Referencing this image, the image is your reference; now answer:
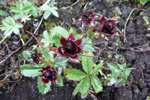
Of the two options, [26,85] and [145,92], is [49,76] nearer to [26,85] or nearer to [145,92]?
[26,85]

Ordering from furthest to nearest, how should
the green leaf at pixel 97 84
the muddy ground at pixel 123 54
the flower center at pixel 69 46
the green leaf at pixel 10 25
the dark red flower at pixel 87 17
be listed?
the muddy ground at pixel 123 54, the green leaf at pixel 10 25, the dark red flower at pixel 87 17, the green leaf at pixel 97 84, the flower center at pixel 69 46

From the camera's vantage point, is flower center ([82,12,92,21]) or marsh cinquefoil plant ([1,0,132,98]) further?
flower center ([82,12,92,21])

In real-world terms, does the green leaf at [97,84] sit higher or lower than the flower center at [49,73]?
lower

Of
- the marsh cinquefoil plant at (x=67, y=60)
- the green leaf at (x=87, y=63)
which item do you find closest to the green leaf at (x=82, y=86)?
the marsh cinquefoil plant at (x=67, y=60)

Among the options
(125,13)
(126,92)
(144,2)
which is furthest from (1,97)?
(144,2)

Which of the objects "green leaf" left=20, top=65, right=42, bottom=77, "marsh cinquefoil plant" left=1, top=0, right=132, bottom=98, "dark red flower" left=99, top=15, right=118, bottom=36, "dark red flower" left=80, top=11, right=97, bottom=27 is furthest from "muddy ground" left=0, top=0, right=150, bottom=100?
"dark red flower" left=99, top=15, right=118, bottom=36

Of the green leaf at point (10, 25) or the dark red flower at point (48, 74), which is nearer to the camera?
the dark red flower at point (48, 74)

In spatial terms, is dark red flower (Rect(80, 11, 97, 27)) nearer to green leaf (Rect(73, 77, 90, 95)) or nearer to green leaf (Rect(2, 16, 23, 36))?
green leaf (Rect(73, 77, 90, 95))

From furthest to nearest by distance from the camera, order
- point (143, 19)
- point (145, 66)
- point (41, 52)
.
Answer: point (143, 19), point (145, 66), point (41, 52)

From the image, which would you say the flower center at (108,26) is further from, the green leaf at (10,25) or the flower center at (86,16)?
the green leaf at (10,25)
